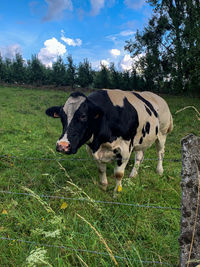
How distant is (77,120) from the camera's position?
3.17 m

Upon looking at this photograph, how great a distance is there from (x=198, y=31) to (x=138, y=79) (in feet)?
56.1

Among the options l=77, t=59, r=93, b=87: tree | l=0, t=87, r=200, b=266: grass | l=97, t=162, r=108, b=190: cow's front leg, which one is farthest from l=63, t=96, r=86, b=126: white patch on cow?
l=77, t=59, r=93, b=87: tree

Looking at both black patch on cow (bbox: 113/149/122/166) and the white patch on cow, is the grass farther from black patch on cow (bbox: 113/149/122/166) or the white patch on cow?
the white patch on cow

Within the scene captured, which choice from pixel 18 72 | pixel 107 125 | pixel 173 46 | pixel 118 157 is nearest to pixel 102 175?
pixel 118 157

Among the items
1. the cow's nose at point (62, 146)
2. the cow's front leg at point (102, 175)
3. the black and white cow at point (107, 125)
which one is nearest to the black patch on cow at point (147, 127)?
the black and white cow at point (107, 125)

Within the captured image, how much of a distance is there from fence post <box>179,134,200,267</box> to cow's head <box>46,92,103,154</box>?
5.83ft

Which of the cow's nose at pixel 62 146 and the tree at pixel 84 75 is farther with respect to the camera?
the tree at pixel 84 75

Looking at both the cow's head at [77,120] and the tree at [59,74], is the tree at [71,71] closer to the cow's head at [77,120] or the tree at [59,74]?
the tree at [59,74]

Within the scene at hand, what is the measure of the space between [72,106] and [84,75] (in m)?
35.9

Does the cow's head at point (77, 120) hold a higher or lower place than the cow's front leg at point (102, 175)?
higher

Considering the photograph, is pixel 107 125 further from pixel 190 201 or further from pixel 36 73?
pixel 36 73

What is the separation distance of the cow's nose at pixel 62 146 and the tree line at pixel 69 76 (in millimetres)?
28274

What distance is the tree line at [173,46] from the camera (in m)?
16.0

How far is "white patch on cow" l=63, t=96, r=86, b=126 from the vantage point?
124 inches
